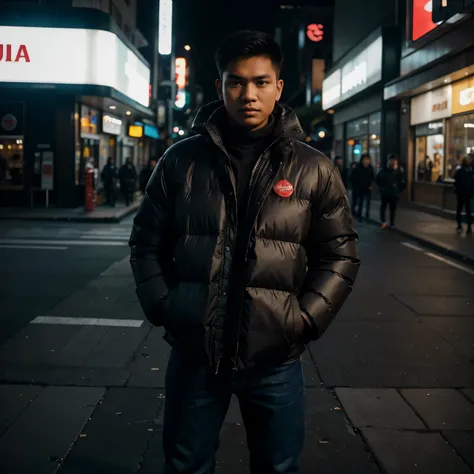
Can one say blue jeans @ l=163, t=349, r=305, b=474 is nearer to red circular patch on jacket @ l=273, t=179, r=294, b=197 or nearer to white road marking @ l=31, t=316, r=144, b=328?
red circular patch on jacket @ l=273, t=179, r=294, b=197

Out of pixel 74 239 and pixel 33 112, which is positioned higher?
pixel 33 112

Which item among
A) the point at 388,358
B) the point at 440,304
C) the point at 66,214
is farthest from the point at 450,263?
the point at 66,214

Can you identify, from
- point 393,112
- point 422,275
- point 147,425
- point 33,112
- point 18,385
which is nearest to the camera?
point 147,425

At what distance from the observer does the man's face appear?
7.73ft

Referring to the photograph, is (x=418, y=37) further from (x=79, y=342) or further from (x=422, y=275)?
(x=79, y=342)

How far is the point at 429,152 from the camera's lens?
2341 cm

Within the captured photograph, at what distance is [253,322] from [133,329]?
4.71 metres

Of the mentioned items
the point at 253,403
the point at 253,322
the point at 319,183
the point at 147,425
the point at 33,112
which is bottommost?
the point at 147,425

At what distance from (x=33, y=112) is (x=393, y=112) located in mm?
14417

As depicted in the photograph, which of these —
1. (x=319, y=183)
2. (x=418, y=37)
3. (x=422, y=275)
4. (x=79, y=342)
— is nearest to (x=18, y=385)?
(x=79, y=342)

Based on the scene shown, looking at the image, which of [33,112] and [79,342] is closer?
[79,342]

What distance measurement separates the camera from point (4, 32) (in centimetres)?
2155

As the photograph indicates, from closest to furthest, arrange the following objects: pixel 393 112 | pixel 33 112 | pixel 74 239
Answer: pixel 74 239 < pixel 33 112 < pixel 393 112

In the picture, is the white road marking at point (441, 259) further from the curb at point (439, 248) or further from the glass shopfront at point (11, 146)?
the glass shopfront at point (11, 146)
